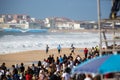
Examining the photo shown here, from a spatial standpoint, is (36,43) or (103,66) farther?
(36,43)

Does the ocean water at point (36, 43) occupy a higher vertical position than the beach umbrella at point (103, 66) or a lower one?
lower

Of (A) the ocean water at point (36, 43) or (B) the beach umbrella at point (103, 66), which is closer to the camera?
(B) the beach umbrella at point (103, 66)

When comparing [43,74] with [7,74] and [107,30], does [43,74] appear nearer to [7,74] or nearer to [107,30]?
[7,74]

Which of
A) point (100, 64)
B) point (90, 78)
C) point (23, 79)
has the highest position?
point (100, 64)

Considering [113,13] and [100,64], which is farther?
[113,13]

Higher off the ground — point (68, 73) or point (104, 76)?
point (104, 76)

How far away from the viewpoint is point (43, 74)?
13.4 m

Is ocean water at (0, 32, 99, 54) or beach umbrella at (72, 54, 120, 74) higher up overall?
beach umbrella at (72, 54, 120, 74)

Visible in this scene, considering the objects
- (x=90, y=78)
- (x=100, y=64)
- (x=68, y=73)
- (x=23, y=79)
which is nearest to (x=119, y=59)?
(x=100, y=64)

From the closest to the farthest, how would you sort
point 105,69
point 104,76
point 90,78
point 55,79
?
point 105,69 < point 104,76 < point 90,78 < point 55,79

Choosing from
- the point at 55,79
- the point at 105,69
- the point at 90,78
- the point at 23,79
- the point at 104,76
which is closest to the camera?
the point at 105,69

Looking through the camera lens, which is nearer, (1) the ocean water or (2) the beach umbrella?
(2) the beach umbrella

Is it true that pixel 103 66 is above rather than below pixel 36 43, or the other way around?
above

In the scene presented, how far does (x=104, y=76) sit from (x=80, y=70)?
2.98 feet
